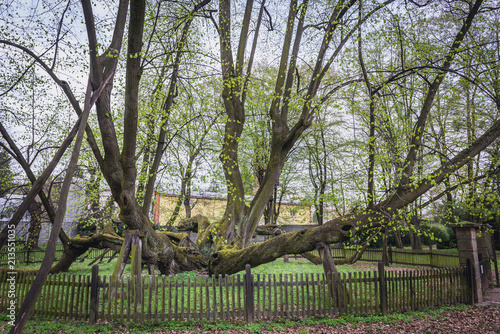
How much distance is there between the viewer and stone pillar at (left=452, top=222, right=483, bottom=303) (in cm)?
861

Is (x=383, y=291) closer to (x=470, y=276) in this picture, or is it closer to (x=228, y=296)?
(x=470, y=276)

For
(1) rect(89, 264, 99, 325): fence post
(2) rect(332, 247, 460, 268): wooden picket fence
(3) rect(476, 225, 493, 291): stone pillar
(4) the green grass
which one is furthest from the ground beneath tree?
(2) rect(332, 247, 460, 268): wooden picket fence

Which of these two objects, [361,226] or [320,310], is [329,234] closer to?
[361,226]

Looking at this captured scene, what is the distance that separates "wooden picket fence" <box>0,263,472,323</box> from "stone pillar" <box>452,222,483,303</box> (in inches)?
14.7

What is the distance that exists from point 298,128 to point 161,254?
555 centimetres

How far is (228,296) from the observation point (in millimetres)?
6863

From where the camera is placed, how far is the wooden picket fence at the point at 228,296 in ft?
21.5

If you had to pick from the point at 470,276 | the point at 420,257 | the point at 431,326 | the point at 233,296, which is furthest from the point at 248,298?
the point at 420,257

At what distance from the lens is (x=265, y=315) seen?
6.82 metres

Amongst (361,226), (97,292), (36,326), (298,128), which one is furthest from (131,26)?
(361,226)

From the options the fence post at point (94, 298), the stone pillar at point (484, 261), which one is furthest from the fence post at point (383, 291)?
the fence post at point (94, 298)

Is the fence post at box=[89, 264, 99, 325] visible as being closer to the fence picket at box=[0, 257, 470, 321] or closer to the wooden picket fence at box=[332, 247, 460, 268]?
the fence picket at box=[0, 257, 470, 321]

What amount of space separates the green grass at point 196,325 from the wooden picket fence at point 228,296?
16 centimetres

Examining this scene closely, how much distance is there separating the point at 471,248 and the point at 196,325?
7.94m
